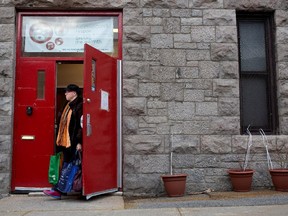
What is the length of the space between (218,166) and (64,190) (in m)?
2.74

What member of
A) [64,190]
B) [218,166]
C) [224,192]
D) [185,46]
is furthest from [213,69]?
[64,190]

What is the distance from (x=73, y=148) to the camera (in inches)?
245

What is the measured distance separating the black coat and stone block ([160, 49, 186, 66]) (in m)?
1.79

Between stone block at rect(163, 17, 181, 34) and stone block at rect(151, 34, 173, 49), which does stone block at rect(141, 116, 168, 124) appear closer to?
stone block at rect(151, 34, 173, 49)

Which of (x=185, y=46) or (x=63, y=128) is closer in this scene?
(x=63, y=128)

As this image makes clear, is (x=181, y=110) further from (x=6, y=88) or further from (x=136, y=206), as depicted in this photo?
(x=6, y=88)

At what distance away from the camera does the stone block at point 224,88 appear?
275 inches

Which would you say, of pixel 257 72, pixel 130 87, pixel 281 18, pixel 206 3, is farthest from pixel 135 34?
pixel 281 18

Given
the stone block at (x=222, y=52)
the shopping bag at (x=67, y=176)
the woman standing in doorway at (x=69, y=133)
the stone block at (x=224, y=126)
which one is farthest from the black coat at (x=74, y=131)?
the stone block at (x=222, y=52)

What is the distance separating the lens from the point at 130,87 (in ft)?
22.6

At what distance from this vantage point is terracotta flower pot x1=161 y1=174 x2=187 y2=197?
6344 mm

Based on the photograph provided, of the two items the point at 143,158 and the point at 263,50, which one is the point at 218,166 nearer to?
the point at 143,158

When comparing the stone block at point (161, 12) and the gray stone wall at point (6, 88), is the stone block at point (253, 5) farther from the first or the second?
the gray stone wall at point (6, 88)

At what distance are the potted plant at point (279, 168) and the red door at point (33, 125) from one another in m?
3.92
